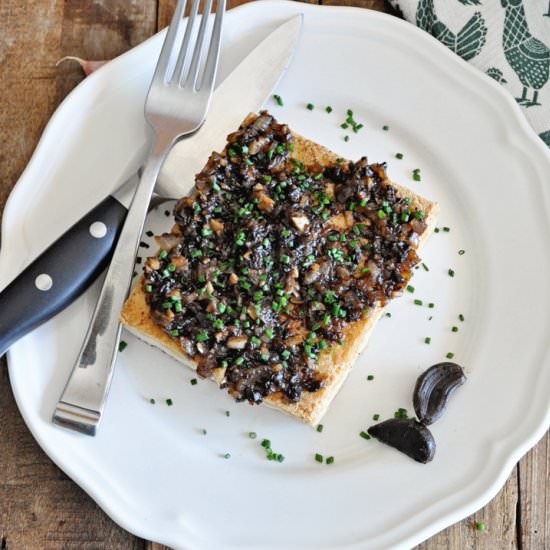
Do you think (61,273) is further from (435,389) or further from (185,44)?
(435,389)

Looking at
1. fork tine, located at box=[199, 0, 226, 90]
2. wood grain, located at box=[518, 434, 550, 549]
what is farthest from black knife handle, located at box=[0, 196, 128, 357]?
wood grain, located at box=[518, 434, 550, 549]

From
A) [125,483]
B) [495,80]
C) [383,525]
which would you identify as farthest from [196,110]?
[383,525]

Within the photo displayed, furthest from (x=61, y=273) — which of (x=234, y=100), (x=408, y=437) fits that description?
(x=408, y=437)

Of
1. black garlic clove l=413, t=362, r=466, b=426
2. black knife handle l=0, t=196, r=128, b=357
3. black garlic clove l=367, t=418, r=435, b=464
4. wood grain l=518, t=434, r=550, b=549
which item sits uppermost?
black knife handle l=0, t=196, r=128, b=357

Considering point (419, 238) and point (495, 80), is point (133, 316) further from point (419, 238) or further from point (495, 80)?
point (495, 80)

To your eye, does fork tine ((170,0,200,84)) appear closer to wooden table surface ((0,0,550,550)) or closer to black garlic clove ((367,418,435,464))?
wooden table surface ((0,0,550,550))

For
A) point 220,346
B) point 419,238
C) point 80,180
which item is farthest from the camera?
point 80,180
